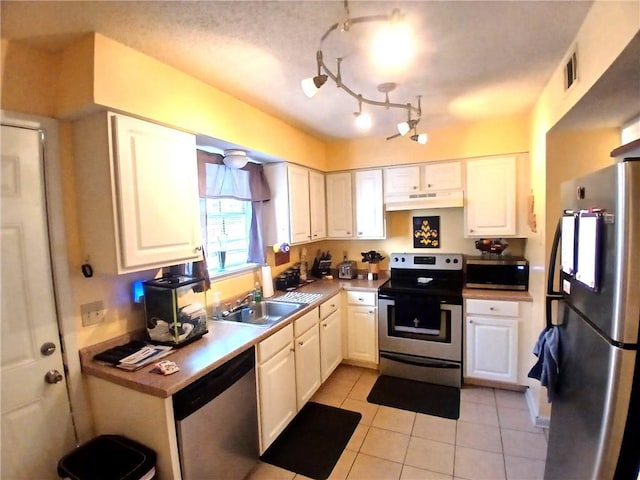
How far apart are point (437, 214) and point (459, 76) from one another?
170 cm

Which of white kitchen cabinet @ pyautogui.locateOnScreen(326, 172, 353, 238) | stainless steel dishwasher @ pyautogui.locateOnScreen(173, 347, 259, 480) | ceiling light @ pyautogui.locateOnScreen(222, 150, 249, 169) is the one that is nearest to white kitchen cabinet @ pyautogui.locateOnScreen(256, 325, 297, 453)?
stainless steel dishwasher @ pyautogui.locateOnScreen(173, 347, 259, 480)

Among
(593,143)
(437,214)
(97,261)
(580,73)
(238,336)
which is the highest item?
(580,73)

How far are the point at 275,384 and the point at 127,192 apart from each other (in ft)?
4.93

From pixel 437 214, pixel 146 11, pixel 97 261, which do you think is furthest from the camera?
pixel 437 214

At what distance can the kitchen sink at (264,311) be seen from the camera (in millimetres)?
2572

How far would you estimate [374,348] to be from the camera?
10.5 ft

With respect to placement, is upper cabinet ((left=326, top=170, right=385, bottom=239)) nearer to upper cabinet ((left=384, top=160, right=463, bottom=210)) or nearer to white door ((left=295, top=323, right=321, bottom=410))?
upper cabinet ((left=384, top=160, right=463, bottom=210))

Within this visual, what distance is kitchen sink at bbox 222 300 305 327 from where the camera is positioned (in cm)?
257

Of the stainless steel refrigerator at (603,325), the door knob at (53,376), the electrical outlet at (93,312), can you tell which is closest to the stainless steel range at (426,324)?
the stainless steel refrigerator at (603,325)

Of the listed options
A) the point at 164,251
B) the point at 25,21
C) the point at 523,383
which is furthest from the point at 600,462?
the point at 25,21

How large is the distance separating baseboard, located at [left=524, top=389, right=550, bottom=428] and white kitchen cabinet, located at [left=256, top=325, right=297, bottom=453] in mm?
1806

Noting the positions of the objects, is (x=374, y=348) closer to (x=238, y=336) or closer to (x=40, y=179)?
(x=238, y=336)

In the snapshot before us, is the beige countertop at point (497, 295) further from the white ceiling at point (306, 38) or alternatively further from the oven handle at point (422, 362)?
the white ceiling at point (306, 38)

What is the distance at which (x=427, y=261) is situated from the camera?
10.9 feet
